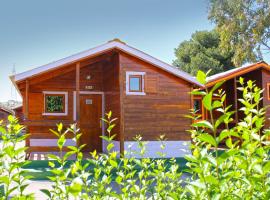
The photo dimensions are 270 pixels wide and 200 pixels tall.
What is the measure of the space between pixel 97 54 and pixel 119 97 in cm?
171

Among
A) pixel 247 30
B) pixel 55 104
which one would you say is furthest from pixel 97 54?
pixel 247 30

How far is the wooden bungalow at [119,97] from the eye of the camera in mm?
12094

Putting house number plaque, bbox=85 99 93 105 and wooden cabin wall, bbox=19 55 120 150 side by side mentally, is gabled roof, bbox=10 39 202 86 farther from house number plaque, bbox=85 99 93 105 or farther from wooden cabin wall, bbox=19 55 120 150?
house number plaque, bbox=85 99 93 105

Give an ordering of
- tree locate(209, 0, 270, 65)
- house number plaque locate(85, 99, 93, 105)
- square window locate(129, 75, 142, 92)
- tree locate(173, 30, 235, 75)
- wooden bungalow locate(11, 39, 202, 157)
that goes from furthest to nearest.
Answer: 1. tree locate(173, 30, 235, 75)
2. tree locate(209, 0, 270, 65)
3. house number plaque locate(85, 99, 93, 105)
4. square window locate(129, 75, 142, 92)
5. wooden bungalow locate(11, 39, 202, 157)

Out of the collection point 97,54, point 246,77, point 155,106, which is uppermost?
point 97,54

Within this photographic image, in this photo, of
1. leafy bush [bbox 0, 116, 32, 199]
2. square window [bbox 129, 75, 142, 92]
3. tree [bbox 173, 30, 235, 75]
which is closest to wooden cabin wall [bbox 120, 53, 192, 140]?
square window [bbox 129, 75, 142, 92]

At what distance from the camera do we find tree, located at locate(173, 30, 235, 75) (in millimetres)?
32969

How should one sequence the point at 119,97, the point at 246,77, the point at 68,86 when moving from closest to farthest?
the point at 119,97, the point at 68,86, the point at 246,77

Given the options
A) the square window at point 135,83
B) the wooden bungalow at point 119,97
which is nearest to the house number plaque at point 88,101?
the wooden bungalow at point 119,97

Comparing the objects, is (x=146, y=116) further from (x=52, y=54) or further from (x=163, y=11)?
(x=52, y=54)

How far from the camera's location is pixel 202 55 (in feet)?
111

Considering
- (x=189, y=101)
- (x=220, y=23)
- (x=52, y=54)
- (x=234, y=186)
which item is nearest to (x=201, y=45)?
(x=220, y=23)

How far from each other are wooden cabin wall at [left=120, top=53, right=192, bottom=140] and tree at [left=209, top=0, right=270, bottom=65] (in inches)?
532

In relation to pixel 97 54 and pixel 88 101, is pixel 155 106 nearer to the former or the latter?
pixel 88 101
